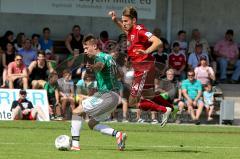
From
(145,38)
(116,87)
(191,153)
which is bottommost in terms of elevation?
A: (191,153)

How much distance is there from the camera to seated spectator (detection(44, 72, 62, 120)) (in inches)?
946

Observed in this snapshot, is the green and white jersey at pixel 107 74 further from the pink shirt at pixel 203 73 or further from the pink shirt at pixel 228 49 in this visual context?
the pink shirt at pixel 228 49

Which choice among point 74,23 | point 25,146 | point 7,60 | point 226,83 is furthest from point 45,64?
point 25,146

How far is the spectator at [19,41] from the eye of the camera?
85.0 feet

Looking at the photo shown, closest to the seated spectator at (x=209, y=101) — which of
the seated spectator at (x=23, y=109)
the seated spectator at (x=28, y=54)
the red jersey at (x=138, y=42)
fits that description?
the seated spectator at (x=23, y=109)

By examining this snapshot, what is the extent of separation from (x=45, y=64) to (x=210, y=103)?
5.20m

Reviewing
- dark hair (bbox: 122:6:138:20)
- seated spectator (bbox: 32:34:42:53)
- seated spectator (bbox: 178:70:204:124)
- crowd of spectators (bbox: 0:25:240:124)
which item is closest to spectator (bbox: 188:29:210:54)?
crowd of spectators (bbox: 0:25:240:124)

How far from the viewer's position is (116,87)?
563 inches

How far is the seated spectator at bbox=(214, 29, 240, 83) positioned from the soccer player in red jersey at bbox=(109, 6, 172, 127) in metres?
13.3

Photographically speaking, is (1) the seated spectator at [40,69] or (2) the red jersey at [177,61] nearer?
(1) the seated spectator at [40,69]

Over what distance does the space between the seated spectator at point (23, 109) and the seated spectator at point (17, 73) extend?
4.11ft

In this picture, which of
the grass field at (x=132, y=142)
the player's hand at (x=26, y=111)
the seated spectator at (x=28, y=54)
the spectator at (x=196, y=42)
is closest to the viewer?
the grass field at (x=132, y=142)

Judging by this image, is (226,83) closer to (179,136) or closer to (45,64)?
(45,64)

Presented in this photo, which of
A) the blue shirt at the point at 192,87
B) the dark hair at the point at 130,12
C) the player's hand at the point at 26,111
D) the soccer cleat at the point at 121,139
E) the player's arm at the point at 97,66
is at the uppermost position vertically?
the dark hair at the point at 130,12
